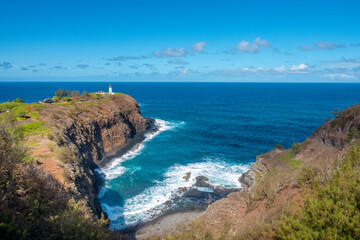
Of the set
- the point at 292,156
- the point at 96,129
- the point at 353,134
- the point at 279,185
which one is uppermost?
the point at 353,134

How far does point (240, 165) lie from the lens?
42281 mm

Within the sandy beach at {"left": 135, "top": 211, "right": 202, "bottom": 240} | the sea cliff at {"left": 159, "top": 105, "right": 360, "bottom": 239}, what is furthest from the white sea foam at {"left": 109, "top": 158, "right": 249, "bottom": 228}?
the sea cliff at {"left": 159, "top": 105, "right": 360, "bottom": 239}

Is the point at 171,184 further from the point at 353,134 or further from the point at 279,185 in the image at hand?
the point at 353,134

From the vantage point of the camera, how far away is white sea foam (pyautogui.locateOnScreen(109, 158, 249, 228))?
2830cm

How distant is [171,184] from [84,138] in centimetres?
1968

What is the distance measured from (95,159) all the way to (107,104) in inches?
740

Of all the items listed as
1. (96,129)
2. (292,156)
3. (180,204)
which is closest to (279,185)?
(180,204)

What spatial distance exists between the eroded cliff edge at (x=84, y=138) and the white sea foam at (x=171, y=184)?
4652 mm

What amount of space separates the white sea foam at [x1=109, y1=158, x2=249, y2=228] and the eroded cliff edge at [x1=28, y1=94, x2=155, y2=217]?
4652 mm

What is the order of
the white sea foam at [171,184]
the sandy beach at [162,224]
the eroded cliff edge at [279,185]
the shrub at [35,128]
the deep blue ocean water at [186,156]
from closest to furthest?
1. the eroded cliff edge at [279,185]
2. the sandy beach at [162,224]
3. the white sea foam at [171,184]
4. the shrub at [35,128]
5. the deep blue ocean water at [186,156]

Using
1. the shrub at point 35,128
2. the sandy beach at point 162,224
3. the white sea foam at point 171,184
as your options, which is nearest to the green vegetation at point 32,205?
the sandy beach at point 162,224

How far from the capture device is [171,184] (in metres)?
35.4

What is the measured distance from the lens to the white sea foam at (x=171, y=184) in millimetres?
28297

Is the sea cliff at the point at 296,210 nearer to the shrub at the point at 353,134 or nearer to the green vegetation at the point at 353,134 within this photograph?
the green vegetation at the point at 353,134
